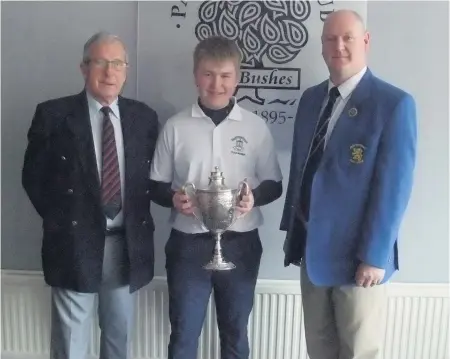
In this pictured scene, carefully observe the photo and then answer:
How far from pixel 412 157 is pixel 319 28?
0.78 metres

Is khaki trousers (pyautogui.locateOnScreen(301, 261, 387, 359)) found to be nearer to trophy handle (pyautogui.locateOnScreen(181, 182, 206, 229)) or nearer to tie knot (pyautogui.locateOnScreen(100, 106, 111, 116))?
trophy handle (pyautogui.locateOnScreen(181, 182, 206, 229))

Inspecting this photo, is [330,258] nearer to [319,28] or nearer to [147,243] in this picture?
[147,243]

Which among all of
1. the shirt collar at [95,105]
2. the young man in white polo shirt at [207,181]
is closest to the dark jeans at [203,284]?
the young man in white polo shirt at [207,181]

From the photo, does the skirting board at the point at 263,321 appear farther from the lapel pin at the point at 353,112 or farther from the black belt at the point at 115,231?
the lapel pin at the point at 353,112

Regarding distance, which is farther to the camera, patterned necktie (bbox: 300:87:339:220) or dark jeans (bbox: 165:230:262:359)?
dark jeans (bbox: 165:230:262:359)

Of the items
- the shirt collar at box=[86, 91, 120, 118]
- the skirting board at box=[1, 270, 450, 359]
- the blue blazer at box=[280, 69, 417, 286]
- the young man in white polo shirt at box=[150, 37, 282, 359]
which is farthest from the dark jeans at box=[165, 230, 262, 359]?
the shirt collar at box=[86, 91, 120, 118]

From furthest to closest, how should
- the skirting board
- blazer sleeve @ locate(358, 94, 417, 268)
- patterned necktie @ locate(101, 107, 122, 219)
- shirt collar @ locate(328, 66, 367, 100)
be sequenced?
the skirting board → patterned necktie @ locate(101, 107, 122, 219) → shirt collar @ locate(328, 66, 367, 100) → blazer sleeve @ locate(358, 94, 417, 268)

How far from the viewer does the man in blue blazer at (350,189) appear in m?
1.54

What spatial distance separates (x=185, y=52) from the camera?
211cm

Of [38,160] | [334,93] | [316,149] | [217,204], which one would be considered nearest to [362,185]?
[316,149]

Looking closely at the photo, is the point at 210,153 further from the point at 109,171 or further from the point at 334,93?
the point at 334,93

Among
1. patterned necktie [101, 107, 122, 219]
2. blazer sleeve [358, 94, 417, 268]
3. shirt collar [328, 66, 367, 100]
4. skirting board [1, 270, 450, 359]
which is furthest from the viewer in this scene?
skirting board [1, 270, 450, 359]

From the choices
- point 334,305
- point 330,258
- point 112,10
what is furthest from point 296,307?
point 112,10

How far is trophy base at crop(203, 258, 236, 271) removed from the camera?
170cm
